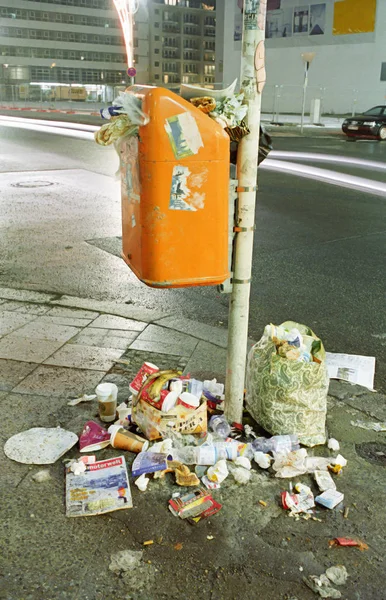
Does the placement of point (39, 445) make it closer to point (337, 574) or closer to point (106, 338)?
point (106, 338)

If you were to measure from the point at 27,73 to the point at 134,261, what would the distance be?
325 feet

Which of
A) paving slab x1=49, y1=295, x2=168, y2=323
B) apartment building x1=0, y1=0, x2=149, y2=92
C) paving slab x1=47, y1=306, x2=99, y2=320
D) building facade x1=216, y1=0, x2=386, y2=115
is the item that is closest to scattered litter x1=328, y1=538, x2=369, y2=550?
paving slab x1=49, y1=295, x2=168, y2=323

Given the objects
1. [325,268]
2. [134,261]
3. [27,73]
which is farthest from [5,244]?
[27,73]

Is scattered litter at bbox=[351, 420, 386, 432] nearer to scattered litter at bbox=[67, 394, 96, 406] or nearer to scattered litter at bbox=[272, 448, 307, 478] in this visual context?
scattered litter at bbox=[272, 448, 307, 478]

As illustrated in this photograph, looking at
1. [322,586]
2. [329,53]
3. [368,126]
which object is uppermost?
[329,53]

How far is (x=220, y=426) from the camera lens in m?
3.12

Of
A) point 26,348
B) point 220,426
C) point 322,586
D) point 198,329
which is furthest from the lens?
point 198,329

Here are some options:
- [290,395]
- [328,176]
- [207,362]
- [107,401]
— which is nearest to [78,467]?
[107,401]

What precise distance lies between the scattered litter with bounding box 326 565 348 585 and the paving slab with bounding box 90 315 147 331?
2574 millimetres

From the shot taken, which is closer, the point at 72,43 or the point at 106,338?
the point at 106,338

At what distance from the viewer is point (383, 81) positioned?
117 ft

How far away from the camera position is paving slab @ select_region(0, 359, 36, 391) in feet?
11.8

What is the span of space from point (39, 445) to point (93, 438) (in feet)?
0.91

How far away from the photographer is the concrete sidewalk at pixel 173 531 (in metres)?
2.19
